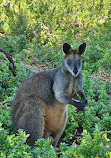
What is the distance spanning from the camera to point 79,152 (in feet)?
8.39

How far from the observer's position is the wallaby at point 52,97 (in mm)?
3535

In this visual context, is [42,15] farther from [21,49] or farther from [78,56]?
[78,56]

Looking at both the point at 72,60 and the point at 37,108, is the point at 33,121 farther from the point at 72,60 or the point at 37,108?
the point at 72,60

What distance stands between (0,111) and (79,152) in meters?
1.54

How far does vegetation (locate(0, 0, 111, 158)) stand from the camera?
253cm

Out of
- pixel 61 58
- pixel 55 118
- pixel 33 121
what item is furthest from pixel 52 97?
pixel 61 58

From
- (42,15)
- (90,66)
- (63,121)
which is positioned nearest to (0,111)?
(63,121)

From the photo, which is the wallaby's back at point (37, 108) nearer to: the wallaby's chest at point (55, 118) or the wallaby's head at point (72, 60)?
the wallaby's chest at point (55, 118)

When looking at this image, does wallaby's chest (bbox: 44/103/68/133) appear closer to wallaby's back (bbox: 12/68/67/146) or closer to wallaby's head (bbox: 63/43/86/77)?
wallaby's back (bbox: 12/68/67/146)

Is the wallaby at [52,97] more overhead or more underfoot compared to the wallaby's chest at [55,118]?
more overhead

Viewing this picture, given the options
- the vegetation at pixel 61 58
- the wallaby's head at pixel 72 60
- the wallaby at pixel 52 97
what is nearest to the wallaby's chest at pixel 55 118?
the wallaby at pixel 52 97

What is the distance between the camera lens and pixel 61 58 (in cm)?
632

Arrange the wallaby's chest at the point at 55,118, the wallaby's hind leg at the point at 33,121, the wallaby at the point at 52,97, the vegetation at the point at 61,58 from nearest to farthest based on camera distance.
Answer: the vegetation at the point at 61,58, the wallaby's hind leg at the point at 33,121, the wallaby at the point at 52,97, the wallaby's chest at the point at 55,118

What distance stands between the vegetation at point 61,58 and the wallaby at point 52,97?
0.19 m
